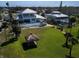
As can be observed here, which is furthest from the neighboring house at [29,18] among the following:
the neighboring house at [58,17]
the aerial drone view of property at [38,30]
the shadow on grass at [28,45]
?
the shadow on grass at [28,45]

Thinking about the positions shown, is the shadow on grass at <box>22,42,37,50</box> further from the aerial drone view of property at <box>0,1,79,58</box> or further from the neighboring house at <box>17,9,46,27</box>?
the neighboring house at <box>17,9,46,27</box>

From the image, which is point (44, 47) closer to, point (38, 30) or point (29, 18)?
point (38, 30)

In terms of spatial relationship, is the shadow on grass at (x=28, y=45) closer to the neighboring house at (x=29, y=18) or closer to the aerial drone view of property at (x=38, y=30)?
the aerial drone view of property at (x=38, y=30)

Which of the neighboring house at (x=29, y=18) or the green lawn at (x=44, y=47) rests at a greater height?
the neighboring house at (x=29, y=18)

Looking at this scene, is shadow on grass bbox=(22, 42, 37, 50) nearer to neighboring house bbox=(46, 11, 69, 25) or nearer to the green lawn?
the green lawn

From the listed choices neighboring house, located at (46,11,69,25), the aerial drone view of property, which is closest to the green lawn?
the aerial drone view of property

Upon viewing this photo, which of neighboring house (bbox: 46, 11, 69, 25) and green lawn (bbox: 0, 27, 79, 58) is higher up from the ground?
neighboring house (bbox: 46, 11, 69, 25)

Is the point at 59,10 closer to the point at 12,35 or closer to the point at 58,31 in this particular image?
the point at 58,31
